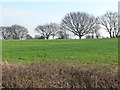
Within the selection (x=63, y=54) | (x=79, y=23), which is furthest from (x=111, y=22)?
(x=63, y=54)

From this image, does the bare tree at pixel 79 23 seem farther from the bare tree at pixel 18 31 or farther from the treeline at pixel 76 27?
the bare tree at pixel 18 31

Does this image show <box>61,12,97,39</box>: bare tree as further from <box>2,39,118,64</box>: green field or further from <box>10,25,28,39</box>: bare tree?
<box>2,39,118,64</box>: green field

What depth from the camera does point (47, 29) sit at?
71.3m

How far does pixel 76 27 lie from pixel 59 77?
180 ft

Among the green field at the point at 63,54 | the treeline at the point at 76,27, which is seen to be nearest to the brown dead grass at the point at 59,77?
the green field at the point at 63,54

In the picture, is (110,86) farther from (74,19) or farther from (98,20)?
(98,20)

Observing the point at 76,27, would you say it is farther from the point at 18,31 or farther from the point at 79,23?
the point at 18,31

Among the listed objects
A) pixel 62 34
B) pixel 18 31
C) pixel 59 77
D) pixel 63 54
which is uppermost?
pixel 18 31

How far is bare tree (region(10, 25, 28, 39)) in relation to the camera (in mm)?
68931

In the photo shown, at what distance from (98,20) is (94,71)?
2359 inches

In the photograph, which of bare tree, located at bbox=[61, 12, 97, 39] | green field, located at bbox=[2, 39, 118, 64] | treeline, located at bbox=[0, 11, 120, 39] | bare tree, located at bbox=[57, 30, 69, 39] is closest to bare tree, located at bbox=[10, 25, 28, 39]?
treeline, located at bbox=[0, 11, 120, 39]

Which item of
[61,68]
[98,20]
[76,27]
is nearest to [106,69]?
[61,68]

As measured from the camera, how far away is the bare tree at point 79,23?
61.2 meters

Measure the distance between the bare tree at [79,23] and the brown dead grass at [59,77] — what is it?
2110 inches
